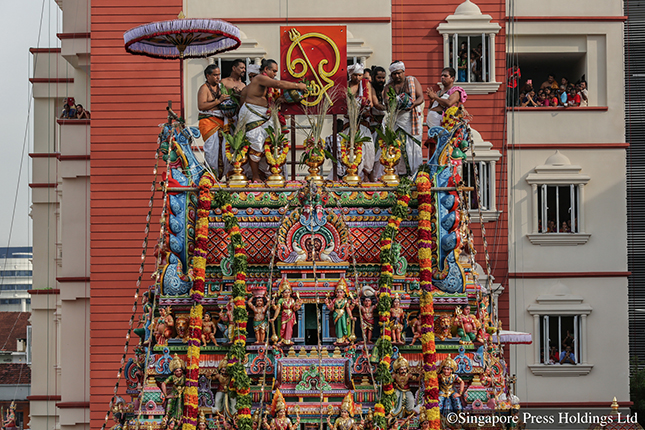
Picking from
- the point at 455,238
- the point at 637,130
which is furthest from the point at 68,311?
the point at 637,130

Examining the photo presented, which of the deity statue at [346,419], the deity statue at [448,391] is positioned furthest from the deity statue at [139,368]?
the deity statue at [448,391]

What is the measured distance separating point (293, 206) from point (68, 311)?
31.2ft

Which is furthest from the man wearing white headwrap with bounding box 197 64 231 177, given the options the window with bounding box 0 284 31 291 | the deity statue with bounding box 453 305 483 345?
the window with bounding box 0 284 31 291

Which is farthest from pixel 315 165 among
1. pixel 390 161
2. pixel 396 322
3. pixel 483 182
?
pixel 483 182

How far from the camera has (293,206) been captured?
13500mm

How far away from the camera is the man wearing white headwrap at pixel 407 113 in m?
14.4

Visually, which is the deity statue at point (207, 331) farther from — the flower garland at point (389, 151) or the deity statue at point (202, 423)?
the flower garland at point (389, 151)

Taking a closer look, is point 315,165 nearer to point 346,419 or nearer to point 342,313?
point 342,313

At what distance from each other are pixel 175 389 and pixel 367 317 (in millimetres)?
2706

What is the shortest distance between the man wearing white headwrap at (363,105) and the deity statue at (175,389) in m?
4.05

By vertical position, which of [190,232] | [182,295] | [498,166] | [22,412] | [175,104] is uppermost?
[175,104]

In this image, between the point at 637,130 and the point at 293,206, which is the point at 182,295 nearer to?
the point at 293,206

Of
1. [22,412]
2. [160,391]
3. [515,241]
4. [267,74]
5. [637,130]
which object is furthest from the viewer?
[22,412]

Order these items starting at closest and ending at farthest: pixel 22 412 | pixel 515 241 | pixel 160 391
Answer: pixel 160 391 < pixel 515 241 < pixel 22 412
